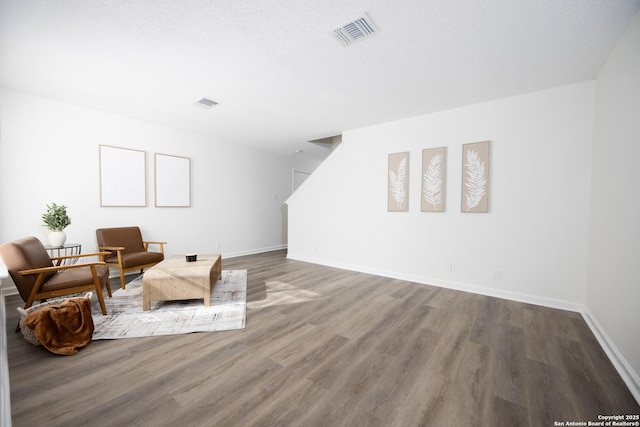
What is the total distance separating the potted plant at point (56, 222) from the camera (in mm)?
3178

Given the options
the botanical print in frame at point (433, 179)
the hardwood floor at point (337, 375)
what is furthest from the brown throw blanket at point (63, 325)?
the botanical print in frame at point (433, 179)

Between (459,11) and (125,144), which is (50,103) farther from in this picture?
(459,11)

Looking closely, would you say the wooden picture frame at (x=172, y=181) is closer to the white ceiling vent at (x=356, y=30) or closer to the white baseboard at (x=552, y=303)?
the white baseboard at (x=552, y=303)

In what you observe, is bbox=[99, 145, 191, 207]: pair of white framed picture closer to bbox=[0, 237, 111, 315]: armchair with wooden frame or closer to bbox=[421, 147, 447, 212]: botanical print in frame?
bbox=[0, 237, 111, 315]: armchair with wooden frame

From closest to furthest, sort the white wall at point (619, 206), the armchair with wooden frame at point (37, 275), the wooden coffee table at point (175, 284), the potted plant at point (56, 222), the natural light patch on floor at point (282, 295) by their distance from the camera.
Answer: the white wall at point (619, 206)
the armchair with wooden frame at point (37, 275)
the wooden coffee table at point (175, 284)
the natural light patch on floor at point (282, 295)
the potted plant at point (56, 222)

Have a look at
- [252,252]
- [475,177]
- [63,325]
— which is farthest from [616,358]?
[252,252]

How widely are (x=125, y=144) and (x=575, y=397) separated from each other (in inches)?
235

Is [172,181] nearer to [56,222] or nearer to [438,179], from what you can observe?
[56,222]

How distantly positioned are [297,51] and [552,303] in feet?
13.1

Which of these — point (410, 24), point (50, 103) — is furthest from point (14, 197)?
point (410, 24)

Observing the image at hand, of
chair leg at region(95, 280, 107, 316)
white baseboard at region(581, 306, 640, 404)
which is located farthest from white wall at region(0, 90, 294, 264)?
white baseboard at region(581, 306, 640, 404)

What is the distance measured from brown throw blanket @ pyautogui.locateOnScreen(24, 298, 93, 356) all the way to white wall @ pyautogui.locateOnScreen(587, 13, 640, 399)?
3.93 m

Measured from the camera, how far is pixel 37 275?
2301 millimetres

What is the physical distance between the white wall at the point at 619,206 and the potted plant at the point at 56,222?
5670mm
